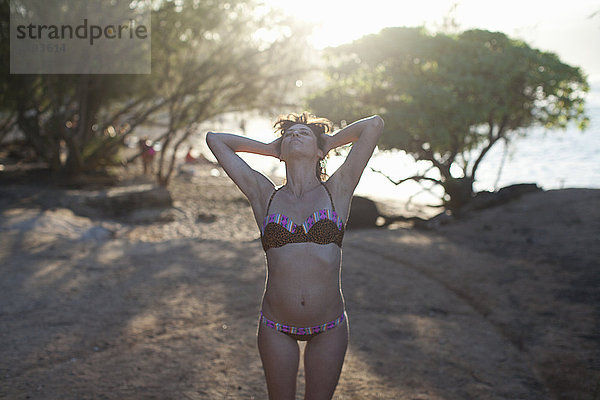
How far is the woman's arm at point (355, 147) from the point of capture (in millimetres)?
2842

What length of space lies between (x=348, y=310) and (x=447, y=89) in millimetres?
7870

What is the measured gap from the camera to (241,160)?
117 inches

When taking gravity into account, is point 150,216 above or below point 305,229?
below

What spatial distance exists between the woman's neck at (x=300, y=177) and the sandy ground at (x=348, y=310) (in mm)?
2160

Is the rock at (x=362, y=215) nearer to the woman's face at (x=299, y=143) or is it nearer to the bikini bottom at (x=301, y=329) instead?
the woman's face at (x=299, y=143)

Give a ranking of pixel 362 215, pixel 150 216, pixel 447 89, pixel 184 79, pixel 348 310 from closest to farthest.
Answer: pixel 348 310
pixel 447 89
pixel 362 215
pixel 150 216
pixel 184 79

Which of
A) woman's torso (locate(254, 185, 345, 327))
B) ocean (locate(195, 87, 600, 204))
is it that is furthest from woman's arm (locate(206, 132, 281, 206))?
ocean (locate(195, 87, 600, 204))

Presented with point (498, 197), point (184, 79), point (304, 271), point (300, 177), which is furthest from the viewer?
point (184, 79)

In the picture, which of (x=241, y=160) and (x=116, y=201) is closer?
(x=241, y=160)

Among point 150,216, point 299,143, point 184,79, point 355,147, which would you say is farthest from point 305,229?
point 184,79

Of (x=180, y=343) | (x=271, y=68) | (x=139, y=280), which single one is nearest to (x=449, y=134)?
(x=271, y=68)

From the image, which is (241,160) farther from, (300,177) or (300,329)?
(300,329)

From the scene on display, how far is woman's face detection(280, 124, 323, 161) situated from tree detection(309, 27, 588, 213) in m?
10.1

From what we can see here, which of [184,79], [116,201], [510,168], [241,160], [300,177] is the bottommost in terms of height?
[116,201]
